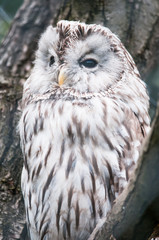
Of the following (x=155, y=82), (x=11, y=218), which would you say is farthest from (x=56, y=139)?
(x=155, y=82)

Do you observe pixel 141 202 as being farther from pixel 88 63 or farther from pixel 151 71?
pixel 151 71

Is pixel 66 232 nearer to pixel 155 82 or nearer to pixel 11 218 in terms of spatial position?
pixel 11 218

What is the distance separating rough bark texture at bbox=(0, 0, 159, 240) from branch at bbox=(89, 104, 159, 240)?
1180 mm

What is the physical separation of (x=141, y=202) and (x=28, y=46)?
1832 mm

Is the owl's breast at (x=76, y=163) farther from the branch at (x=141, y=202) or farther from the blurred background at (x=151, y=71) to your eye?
the blurred background at (x=151, y=71)

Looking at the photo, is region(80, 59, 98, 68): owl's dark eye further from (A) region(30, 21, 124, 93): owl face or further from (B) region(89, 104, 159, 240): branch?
(B) region(89, 104, 159, 240): branch

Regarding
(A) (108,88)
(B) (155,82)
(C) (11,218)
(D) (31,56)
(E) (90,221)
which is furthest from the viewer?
(B) (155,82)

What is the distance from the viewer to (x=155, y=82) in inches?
141

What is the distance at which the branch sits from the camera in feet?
4.81

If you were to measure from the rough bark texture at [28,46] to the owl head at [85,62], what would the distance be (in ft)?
1.60

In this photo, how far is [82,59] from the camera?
2467 millimetres

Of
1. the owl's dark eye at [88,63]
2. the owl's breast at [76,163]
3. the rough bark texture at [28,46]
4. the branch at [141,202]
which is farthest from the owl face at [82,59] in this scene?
the branch at [141,202]

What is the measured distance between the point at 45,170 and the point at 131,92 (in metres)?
0.71

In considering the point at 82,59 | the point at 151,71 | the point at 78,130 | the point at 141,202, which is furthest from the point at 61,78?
the point at 151,71
